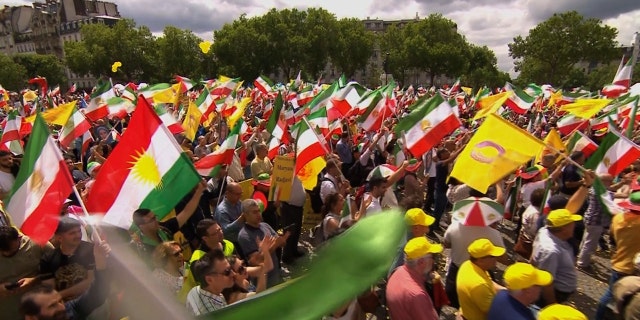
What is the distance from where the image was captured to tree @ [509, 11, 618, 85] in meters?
46.8

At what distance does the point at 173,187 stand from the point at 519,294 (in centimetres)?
266

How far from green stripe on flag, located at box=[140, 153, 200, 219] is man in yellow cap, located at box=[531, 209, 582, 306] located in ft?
10.3

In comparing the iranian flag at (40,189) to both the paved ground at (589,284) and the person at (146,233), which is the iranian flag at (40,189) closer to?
the person at (146,233)

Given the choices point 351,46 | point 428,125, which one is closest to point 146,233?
point 428,125

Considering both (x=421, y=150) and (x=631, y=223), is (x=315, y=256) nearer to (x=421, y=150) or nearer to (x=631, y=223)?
(x=631, y=223)

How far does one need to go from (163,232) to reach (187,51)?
187 ft

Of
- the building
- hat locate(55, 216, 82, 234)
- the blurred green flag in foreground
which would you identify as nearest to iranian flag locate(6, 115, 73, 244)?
hat locate(55, 216, 82, 234)

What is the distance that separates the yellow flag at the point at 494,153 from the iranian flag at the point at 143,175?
2822 mm

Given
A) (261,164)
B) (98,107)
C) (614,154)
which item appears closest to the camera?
(614,154)

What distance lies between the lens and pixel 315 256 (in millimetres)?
1371

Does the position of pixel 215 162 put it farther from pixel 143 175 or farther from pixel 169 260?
pixel 143 175

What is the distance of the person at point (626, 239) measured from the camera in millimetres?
4171

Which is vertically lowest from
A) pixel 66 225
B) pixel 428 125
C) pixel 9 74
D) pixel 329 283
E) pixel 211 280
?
pixel 9 74

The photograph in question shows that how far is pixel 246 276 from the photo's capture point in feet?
11.7
